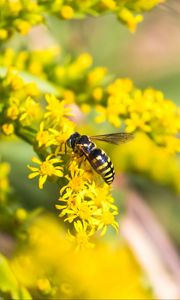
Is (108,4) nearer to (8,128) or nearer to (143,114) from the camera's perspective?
(143,114)

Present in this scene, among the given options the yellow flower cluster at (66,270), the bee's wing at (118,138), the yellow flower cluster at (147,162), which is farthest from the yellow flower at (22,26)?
the yellow flower cluster at (147,162)

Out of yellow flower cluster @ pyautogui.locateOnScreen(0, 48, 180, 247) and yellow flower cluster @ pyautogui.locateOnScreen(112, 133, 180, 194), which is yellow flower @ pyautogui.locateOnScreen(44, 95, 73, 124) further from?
yellow flower cluster @ pyautogui.locateOnScreen(112, 133, 180, 194)

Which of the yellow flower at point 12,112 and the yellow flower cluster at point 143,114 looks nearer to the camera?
the yellow flower at point 12,112

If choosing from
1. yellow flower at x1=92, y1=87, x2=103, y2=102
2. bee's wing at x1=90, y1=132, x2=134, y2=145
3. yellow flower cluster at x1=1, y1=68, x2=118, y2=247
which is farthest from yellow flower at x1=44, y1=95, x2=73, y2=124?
yellow flower at x1=92, y1=87, x2=103, y2=102

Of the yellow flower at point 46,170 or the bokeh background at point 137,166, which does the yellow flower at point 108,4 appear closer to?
the bokeh background at point 137,166

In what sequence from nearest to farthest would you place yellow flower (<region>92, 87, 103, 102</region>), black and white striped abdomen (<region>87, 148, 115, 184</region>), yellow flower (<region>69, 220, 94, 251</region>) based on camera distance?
yellow flower (<region>69, 220, 94, 251</region>) < black and white striped abdomen (<region>87, 148, 115, 184</region>) < yellow flower (<region>92, 87, 103, 102</region>)

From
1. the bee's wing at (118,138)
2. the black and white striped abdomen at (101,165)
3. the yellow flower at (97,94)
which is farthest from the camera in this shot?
the yellow flower at (97,94)

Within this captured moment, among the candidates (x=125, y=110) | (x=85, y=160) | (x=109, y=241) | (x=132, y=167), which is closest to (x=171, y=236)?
(x=132, y=167)
